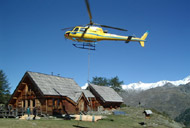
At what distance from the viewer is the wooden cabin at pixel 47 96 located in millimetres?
34844

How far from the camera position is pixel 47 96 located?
3412cm

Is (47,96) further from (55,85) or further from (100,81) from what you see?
(100,81)

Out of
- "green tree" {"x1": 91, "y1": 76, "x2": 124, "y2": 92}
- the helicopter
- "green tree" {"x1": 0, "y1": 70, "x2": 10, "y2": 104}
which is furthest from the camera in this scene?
"green tree" {"x1": 91, "y1": 76, "x2": 124, "y2": 92}

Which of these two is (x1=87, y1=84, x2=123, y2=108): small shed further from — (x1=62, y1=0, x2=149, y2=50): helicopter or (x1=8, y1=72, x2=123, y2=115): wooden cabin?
(x1=62, y1=0, x2=149, y2=50): helicopter

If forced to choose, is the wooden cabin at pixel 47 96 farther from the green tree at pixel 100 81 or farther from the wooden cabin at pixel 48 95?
the green tree at pixel 100 81

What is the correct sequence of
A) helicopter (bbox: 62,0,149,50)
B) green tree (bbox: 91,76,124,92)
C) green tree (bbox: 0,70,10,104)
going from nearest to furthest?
helicopter (bbox: 62,0,149,50) < green tree (bbox: 0,70,10,104) < green tree (bbox: 91,76,124,92)

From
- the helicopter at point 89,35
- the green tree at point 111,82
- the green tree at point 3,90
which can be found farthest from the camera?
the green tree at point 111,82

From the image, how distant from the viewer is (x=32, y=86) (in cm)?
3709

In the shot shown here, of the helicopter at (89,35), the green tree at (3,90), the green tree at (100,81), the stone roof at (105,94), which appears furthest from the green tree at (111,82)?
the helicopter at (89,35)

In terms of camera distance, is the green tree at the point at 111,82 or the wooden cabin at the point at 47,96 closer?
the wooden cabin at the point at 47,96

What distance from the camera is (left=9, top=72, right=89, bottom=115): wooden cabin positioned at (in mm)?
34844

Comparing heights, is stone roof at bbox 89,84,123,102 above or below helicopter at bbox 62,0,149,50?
below

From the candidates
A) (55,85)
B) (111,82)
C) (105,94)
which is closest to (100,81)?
(111,82)

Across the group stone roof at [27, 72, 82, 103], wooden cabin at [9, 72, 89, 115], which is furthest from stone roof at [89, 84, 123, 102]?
wooden cabin at [9, 72, 89, 115]
